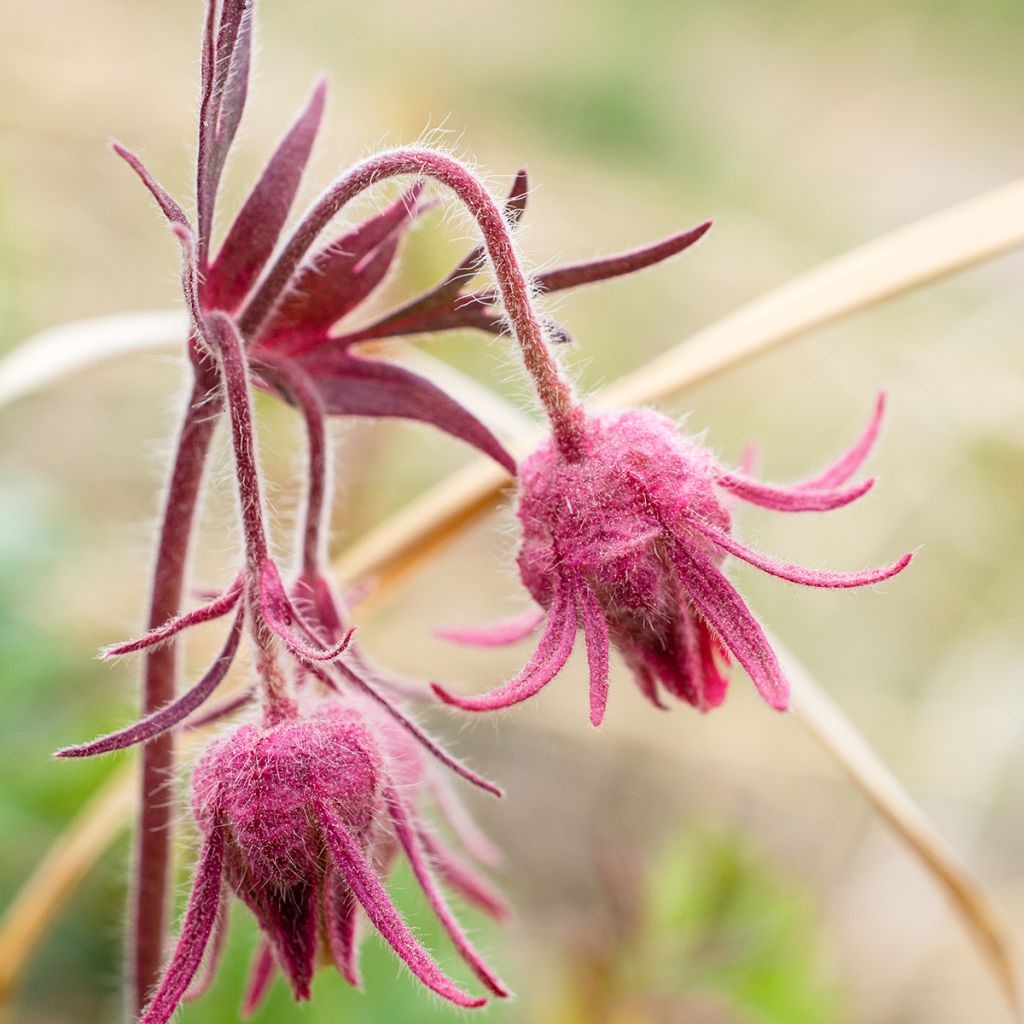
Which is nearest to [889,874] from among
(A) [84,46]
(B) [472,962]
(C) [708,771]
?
(C) [708,771]

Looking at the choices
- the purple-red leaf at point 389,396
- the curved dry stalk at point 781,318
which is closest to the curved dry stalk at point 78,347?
the curved dry stalk at point 781,318

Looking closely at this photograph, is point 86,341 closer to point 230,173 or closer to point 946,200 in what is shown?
point 230,173

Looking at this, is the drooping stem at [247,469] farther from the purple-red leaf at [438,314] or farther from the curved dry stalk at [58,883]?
the curved dry stalk at [58,883]

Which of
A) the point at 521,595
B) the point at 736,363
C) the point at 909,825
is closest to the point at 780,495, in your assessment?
the point at 521,595

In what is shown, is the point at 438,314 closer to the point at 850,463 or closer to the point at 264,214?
the point at 264,214

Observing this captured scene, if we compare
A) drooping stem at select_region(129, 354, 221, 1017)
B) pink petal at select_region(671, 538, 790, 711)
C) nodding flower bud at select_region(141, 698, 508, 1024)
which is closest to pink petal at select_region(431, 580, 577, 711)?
pink petal at select_region(671, 538, 790, 711)
